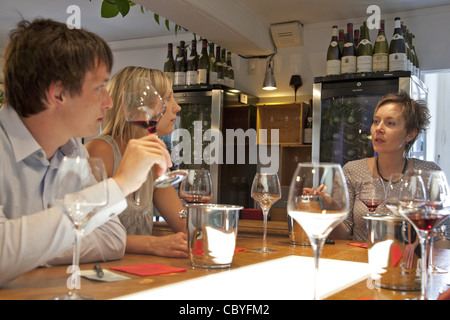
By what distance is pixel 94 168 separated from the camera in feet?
2.82

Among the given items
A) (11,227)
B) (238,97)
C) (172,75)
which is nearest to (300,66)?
(238,97)

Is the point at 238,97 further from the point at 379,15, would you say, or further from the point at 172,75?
the point at 379,15

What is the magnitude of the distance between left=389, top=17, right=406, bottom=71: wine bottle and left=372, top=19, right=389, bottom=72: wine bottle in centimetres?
5

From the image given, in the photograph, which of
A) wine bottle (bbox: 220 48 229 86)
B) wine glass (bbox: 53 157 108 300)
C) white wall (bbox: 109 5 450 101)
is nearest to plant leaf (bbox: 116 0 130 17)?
wine glass (bbox: 53 157 108 300)

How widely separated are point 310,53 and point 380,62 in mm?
1086

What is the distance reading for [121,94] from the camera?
1945mm

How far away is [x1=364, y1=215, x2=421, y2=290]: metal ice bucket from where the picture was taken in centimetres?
100

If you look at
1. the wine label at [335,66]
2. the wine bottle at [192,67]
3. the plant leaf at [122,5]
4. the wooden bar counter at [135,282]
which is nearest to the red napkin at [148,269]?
the wooden bar counter at [135,282]

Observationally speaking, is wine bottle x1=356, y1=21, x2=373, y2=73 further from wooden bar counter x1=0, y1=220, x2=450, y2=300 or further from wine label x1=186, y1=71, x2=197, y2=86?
wooden bar counter x1=0, y1=220, x2=450, y2=300

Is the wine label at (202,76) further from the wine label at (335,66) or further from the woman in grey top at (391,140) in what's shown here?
the woman in grey top at (391,140)

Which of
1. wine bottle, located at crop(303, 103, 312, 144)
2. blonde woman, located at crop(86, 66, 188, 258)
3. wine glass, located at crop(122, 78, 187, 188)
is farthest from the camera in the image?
wine bottle, located at crop(303, 103, 312, 144)

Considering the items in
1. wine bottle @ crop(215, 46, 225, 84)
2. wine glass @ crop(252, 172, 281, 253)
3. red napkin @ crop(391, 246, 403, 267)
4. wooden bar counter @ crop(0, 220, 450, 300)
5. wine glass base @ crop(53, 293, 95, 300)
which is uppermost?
wine bottle @ crop(215, 46, 225, 84)

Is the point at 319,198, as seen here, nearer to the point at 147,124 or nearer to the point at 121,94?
the point at 147,124

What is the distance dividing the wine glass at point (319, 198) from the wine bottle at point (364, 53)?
11.2ft
